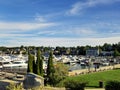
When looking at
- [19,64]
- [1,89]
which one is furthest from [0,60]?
[1,89]

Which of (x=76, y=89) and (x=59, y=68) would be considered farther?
(x=59, y=68)

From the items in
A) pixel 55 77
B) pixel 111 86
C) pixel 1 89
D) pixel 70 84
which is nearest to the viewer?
pixel 111 86

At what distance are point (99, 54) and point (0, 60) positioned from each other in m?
108

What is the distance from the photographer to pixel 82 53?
194 m

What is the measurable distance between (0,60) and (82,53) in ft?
359

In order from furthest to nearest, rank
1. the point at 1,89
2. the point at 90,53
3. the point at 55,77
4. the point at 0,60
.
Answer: the point at 90,53, the point at 0,60, the point at 55,77, the point at 1,89

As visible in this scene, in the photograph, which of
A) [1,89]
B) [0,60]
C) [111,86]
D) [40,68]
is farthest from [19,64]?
[111,86]

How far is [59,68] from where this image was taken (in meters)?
37.4

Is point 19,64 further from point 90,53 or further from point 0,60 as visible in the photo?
point 90,53

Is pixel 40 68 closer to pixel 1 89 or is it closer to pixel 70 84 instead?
pixel 1 89

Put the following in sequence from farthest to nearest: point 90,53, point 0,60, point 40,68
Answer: point 90,53 < point 0,60 < point 40,68

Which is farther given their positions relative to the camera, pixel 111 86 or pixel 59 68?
pixel 59 68

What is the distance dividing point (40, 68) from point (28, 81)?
15.2 m

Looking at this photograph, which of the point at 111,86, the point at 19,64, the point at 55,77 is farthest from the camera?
the point at 19,64
